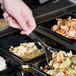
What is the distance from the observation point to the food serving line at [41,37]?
212 cm

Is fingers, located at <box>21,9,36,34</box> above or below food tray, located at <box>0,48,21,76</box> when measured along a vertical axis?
above

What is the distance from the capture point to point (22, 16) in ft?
7.44

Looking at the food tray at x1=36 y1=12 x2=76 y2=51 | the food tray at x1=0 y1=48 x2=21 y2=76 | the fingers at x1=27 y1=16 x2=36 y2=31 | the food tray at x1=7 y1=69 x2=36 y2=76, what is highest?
the fingers at x1=27 y1=16 x2=36 y2=31

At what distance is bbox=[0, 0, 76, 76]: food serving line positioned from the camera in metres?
2.12

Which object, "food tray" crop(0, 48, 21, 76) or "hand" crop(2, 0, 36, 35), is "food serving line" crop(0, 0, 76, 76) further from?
"hand" crop(2, 0, 36, 35)

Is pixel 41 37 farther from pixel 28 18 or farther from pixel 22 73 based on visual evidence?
pixel 22 73

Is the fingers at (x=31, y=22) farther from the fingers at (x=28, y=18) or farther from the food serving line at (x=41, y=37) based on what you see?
the food serving line at (x=41, y=37)

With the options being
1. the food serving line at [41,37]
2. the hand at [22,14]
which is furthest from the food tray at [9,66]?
the hand at [22,14]

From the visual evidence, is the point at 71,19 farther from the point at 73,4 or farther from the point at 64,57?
the point at 64,57

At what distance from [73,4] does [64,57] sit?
5.74ft

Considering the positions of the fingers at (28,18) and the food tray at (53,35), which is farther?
the food tray at (53,35)

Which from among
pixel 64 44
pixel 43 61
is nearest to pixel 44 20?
pixel 64 44

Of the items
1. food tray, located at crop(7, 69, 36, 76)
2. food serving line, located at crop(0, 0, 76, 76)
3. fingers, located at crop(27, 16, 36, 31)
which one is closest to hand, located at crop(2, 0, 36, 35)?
fingers, located at crop(27, 16, 36, 31)

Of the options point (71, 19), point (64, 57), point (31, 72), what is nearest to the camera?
point (31, 72)
